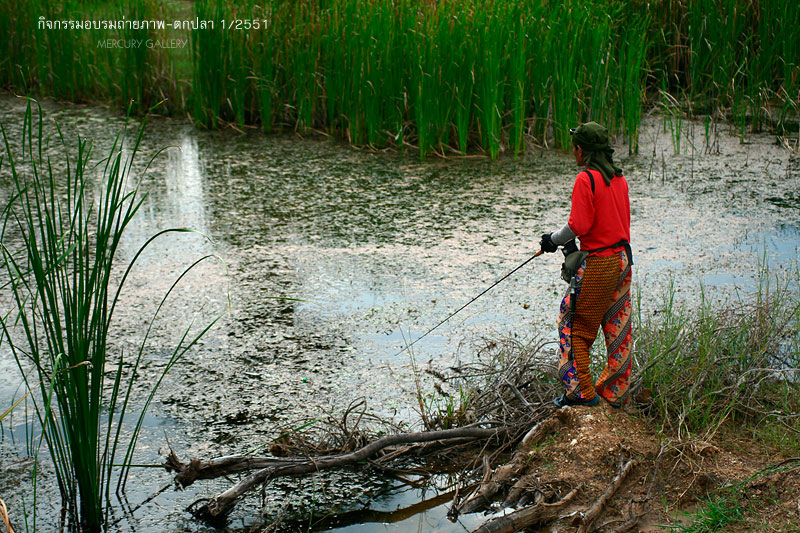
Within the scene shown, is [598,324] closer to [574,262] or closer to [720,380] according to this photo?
[574,262]

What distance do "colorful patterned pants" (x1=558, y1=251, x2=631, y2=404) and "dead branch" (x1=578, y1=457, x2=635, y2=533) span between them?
0.94 feet

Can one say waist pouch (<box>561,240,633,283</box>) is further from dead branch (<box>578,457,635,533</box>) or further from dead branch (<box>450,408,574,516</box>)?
dead branch (<box>578,457,635,533</box>)

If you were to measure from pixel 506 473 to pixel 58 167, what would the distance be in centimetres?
476

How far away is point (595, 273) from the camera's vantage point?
2506mm

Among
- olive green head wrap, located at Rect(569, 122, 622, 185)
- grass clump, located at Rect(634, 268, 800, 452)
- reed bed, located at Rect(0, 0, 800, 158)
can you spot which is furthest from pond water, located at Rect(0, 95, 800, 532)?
olive green head wrap, located at Rect(569, 122, 622, 185)

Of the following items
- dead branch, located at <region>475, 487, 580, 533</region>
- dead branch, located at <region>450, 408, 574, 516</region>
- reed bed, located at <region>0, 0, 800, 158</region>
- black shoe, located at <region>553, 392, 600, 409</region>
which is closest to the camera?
dead branch, located at <region>475, 487, 580, 533</region>

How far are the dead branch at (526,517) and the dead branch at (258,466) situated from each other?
0.34 meters

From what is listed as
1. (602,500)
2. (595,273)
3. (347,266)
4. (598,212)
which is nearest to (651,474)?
(602,500)

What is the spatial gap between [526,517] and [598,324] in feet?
2.20

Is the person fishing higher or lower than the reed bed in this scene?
lower

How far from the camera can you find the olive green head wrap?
8.14ft

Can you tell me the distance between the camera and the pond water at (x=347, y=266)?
269cm

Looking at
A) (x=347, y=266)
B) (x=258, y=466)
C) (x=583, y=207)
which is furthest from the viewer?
(x=347, y=266)

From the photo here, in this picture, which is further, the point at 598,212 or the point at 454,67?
the point at 454,67
